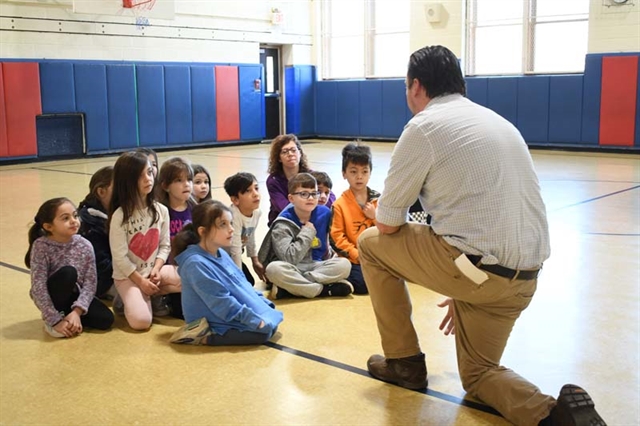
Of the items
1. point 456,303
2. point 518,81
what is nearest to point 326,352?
point 456,303

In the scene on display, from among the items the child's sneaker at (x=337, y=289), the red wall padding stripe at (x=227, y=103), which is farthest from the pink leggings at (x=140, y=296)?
the red wall padding stripe at (x=227, y=103)

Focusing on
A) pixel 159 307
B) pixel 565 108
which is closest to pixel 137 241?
pixel 159 307

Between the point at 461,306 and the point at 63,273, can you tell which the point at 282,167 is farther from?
the point at 461,306

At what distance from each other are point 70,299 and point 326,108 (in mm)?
13483

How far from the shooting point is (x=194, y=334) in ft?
11.1

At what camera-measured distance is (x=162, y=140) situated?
45.4 feet

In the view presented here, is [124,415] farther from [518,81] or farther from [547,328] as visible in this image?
[518,81]

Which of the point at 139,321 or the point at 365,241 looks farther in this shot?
the point at 139,321

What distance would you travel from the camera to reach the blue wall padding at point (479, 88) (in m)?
13.8

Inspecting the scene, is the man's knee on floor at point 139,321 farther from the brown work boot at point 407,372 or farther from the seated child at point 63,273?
the brown work boot at point 407,372

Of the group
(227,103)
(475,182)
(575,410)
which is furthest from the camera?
(227,103)

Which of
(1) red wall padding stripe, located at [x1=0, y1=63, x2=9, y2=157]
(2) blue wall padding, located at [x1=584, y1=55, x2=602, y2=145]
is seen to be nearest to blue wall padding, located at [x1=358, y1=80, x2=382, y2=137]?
(2) blue wall padding, located at [x1=584, y1=55, x2=602, y2=145]

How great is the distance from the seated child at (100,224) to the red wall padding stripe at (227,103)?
35.4ft

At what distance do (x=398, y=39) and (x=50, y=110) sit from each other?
7.13 metres
